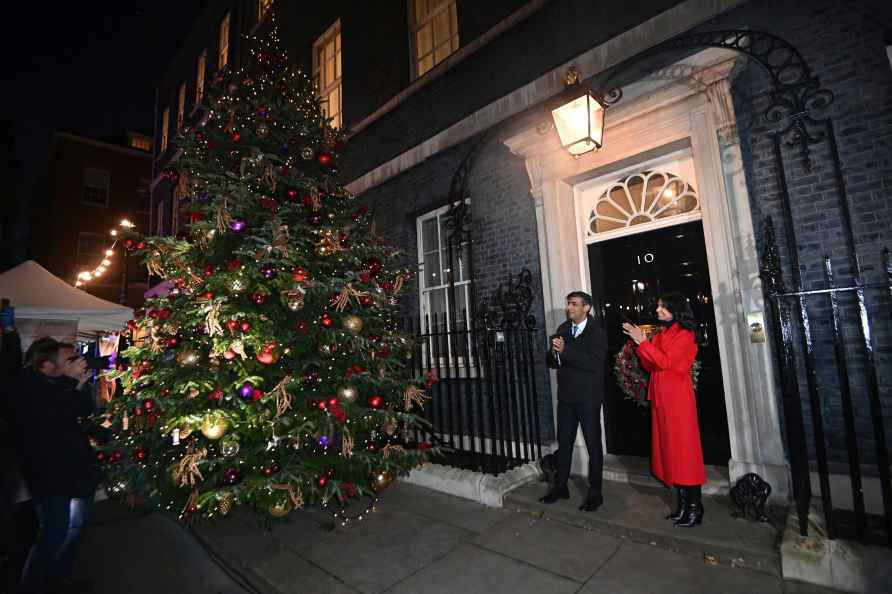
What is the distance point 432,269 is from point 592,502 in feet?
14.3

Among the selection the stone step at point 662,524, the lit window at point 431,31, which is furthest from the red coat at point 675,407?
the lit window at point 431,31

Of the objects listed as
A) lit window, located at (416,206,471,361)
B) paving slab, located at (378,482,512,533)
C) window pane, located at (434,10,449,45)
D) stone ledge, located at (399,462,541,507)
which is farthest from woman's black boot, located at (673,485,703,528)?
window pane, located at (434,10,449,45)

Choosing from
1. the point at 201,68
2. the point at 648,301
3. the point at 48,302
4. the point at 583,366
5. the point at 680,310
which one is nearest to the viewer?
the point at 680,310

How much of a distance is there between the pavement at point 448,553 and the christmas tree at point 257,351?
14.8 inches

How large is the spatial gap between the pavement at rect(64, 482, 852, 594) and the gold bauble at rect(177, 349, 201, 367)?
A: 1.64m

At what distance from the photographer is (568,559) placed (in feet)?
9.95

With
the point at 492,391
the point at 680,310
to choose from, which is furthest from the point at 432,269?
the point at 680,310

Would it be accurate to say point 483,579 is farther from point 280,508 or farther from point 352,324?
point 352,324

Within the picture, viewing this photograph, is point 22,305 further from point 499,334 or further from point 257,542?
point 499,334

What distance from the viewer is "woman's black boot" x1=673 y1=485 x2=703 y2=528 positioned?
10.5 feet

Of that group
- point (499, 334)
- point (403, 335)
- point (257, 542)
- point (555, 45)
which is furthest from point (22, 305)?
point (555, 45)

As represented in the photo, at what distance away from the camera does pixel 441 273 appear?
6.88 m

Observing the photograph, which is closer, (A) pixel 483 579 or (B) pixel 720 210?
(A) pixel 483 579

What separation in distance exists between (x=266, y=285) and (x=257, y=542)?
→ 2278 millimetres
